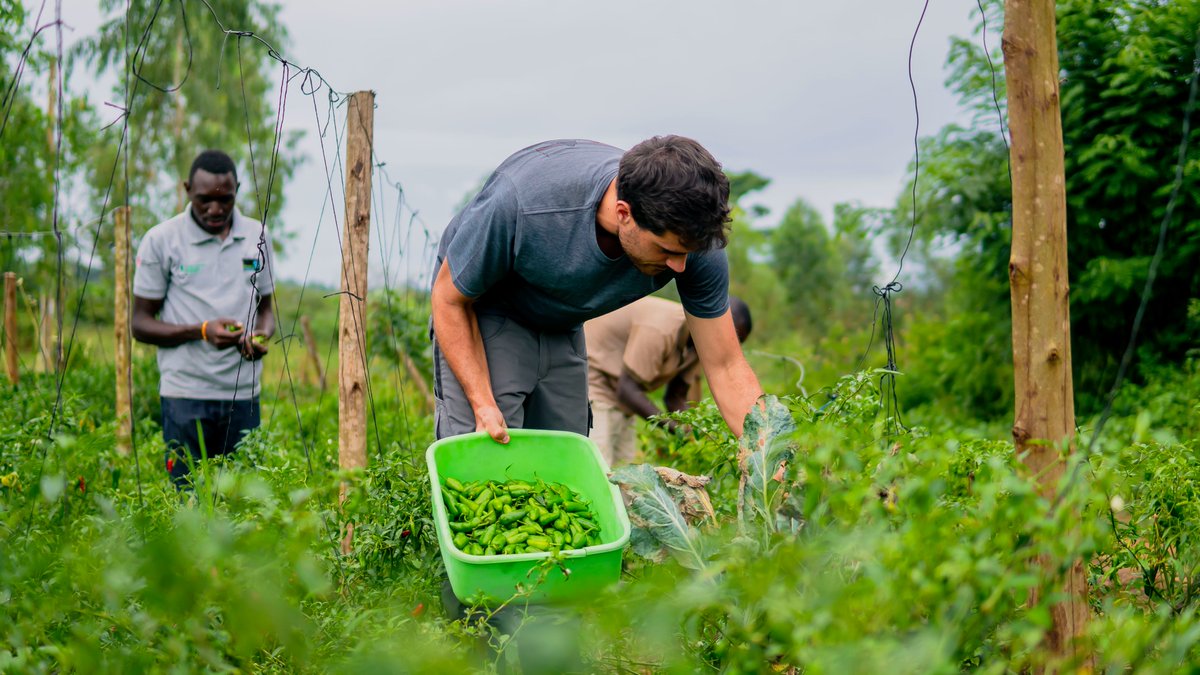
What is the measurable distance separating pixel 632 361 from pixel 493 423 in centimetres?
205

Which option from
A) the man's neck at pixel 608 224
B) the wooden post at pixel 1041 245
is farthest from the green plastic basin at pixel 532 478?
the wooden post at pixel 1041 245

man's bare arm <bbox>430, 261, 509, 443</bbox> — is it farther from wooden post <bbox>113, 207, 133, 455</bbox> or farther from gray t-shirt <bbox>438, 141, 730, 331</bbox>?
wooden post <bbox>113, 207, 133, 455</bbox>

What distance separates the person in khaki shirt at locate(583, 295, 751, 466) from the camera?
15.0 feet

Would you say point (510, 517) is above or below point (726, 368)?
below

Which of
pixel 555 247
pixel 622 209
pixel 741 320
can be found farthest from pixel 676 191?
pixel 741 320

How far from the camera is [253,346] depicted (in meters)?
3.58

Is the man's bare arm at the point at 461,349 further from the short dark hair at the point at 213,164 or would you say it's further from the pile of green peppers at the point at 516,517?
the short dark hair at the point at 213,164

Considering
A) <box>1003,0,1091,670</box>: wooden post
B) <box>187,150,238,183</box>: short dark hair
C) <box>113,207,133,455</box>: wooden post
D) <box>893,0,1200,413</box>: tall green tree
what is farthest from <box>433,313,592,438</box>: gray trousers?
<box>893,0,1200,413</box>: tall green tree

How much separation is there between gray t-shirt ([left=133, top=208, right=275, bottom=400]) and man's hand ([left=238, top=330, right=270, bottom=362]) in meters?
0.07

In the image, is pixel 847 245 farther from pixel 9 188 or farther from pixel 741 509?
pixel 741 509

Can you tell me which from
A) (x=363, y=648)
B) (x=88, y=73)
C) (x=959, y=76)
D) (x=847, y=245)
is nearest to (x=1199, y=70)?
(x=363, y=648)

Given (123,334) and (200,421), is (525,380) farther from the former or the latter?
(123,334)

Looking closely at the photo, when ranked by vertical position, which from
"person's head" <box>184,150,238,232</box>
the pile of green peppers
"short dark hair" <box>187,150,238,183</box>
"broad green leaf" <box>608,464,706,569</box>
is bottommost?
the pile of green peppers

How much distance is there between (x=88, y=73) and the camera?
14.4m
